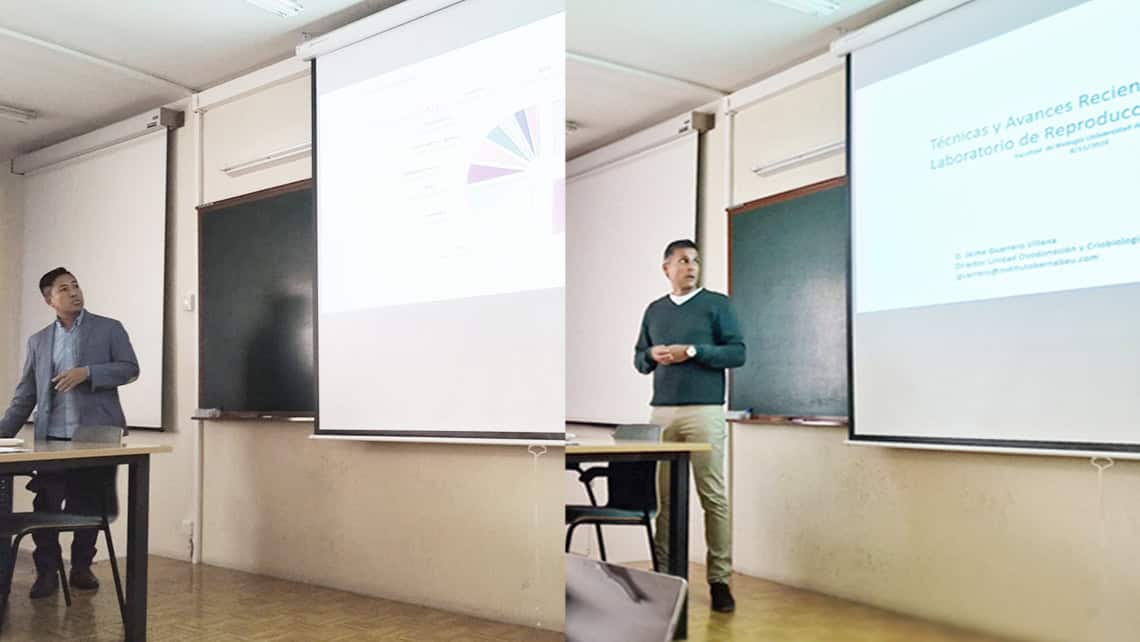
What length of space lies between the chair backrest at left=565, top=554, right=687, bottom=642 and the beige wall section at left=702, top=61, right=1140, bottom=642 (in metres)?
0.22

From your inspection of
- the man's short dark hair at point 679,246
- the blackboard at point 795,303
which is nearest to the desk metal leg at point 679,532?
the blackboard at point 795,303

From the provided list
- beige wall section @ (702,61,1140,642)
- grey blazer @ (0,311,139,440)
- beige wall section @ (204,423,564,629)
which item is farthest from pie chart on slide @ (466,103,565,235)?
grey blazer @ (0,311,139,440)

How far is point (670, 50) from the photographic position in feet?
6.40

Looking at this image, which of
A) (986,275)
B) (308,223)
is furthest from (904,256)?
(308,223)

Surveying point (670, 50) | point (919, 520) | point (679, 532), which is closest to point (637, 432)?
point (679, 532)

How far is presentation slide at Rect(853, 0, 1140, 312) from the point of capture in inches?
55.1

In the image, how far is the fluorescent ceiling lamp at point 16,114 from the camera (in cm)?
244

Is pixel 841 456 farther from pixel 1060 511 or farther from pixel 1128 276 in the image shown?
pixel 1128 276

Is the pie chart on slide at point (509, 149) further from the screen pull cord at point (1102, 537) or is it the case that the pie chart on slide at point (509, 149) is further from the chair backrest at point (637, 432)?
the screen pull cord at point (1102, 537)

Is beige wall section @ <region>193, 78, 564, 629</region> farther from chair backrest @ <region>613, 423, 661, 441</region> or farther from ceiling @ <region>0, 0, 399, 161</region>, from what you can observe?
chair backrest @ <region>613, 423, 661, 441</region>

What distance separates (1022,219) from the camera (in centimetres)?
146

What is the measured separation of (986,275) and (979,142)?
23 cm

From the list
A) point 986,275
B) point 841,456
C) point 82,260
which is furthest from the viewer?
point 82,260

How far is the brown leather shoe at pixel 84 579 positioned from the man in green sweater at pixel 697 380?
64.4 inches
